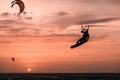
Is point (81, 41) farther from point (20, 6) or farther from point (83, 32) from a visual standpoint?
point (20, 6)

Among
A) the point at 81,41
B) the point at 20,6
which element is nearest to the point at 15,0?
the point at 20,6

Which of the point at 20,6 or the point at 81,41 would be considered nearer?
the point at 81,41

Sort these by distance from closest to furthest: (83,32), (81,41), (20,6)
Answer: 1. (83,32)
2. (81,41)
3. (20,6)

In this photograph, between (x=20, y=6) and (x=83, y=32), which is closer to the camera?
(x=83, y=32)

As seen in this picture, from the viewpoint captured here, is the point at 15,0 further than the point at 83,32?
Yes

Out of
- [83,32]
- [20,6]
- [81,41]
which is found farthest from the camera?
[20,6]

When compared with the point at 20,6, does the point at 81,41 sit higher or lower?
lower

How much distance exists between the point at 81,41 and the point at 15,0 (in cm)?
851

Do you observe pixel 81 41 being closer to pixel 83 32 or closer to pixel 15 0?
pixel 83 32

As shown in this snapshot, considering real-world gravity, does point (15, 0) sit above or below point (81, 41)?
above

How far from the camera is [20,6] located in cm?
4225

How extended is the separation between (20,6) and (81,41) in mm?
8260

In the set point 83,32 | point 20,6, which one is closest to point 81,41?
point 83,32

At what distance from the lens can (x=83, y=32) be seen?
122 ft
